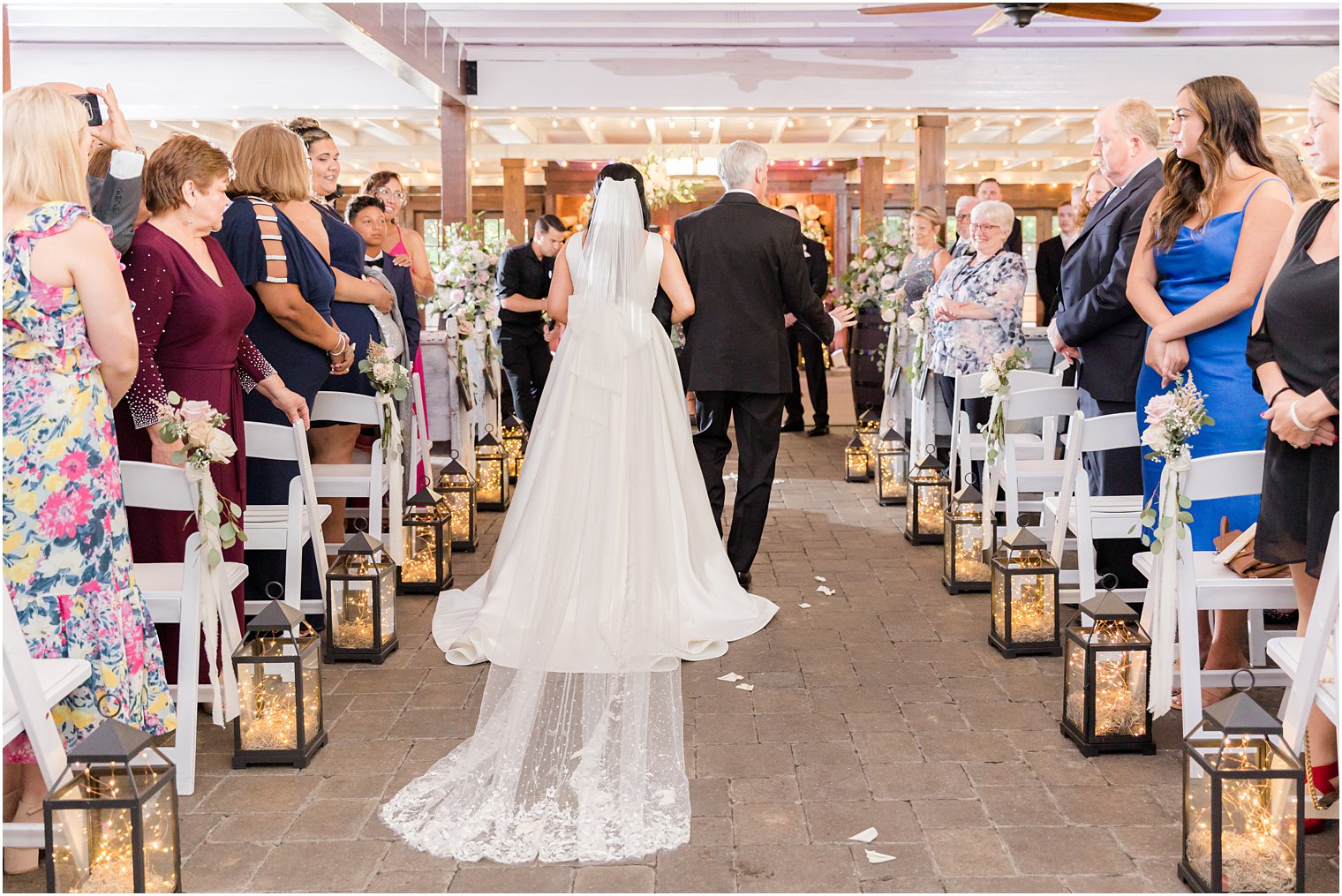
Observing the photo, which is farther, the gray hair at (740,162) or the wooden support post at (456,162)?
the wooden support post at (456,162)

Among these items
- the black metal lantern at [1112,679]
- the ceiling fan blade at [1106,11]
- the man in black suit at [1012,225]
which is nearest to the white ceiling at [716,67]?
the man in black suit at [1012,225]

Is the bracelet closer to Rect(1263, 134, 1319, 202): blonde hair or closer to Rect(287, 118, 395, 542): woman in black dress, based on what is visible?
Rect(1263, 134, 1319, 202): blonde hair

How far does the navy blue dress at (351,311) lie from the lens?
193 inches

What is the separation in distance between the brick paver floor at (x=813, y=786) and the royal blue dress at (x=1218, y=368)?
2.21 feet

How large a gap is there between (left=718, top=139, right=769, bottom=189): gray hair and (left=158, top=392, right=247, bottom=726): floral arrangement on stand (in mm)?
2491

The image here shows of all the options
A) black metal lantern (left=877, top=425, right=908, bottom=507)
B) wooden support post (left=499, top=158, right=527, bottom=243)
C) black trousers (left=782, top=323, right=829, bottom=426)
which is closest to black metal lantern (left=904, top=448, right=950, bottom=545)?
black metal lantern (left=877, top=425, right=908, bottom=507)

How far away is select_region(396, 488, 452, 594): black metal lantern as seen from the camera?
511 cm

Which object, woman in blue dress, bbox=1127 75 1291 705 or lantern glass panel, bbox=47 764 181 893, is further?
woman in blue dress, bbox=1127 75 1291 705

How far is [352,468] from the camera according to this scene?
492 cm

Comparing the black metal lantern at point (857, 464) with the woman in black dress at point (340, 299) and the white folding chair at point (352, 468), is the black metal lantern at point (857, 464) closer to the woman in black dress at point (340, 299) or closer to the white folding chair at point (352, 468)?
the woman in black dress at point (340, 299)

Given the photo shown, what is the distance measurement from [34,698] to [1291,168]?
392 cm

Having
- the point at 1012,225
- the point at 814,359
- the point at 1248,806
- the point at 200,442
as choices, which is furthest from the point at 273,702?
the point at 814,359

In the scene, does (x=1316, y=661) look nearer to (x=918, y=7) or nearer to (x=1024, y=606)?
(x=1024, y=606)

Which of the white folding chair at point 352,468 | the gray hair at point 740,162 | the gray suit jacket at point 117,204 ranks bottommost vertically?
the white folding chair at point 352,468
